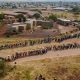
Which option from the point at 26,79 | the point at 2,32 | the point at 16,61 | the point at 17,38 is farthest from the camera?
the point at 2,32

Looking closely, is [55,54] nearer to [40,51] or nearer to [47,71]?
[40,51]

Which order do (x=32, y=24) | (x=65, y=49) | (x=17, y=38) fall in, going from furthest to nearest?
(x=32, y=24) < (x=17, y=38) < (x=65, y=49)

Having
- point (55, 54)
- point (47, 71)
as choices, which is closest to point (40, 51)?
point (55, 54)

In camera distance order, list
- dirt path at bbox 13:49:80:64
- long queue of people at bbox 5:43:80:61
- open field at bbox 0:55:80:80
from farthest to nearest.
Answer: long queue of people at bbox 5:43:80:61 < dirt path at bbox 13:49:80:64 < open field at bbox 0:55:80:80

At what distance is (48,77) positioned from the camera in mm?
24438

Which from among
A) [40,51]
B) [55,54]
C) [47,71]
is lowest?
[55,54]

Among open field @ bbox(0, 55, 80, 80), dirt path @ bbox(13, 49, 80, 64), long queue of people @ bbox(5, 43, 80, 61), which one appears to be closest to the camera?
open field @ bbox(0, 55, 80, 80)

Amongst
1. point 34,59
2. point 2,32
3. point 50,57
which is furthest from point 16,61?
point 2,32

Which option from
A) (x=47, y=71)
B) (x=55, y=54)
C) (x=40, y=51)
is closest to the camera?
(x=47, y=71)

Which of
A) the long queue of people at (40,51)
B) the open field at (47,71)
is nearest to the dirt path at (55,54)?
the long queue of people at (40,51)

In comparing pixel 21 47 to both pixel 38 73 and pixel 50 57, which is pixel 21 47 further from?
pixel 38 73

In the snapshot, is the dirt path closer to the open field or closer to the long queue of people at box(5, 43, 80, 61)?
the long queue of people at box(5, 43, 80, 61)

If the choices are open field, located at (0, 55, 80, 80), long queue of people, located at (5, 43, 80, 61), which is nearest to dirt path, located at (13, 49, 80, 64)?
long queue of people, located at (5, 43, 80, 61)

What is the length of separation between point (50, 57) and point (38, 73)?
7.58 m
